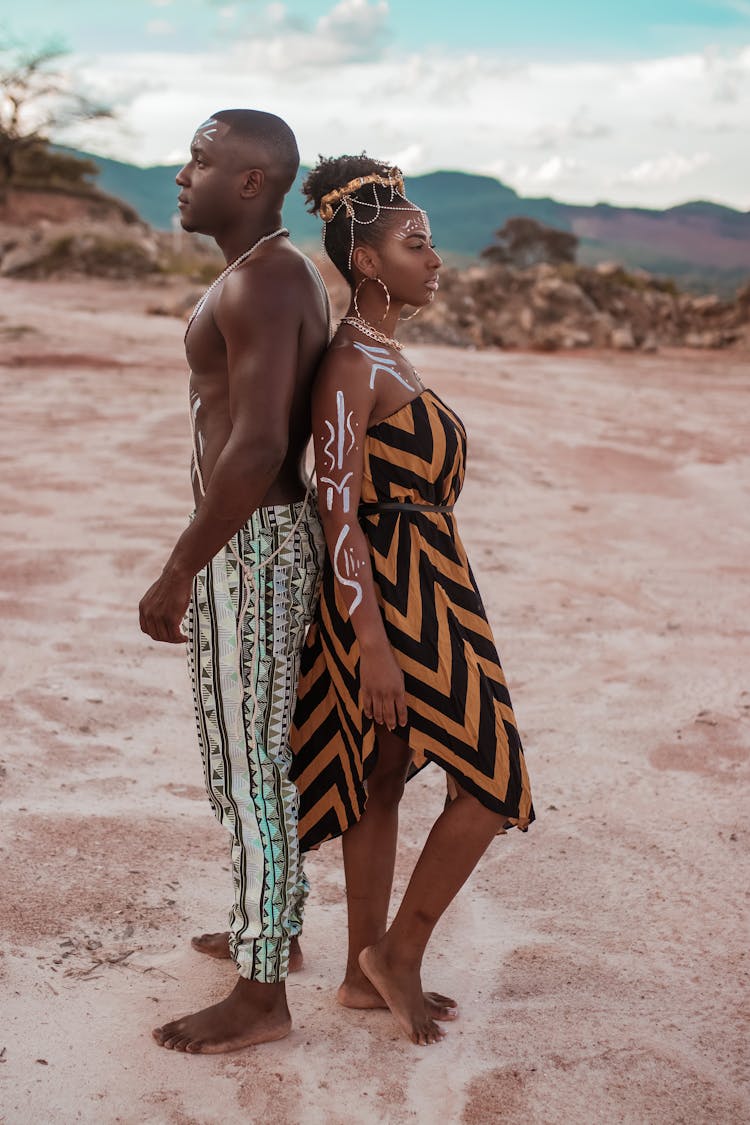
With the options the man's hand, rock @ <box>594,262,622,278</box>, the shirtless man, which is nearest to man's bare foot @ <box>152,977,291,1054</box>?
the shirtless man

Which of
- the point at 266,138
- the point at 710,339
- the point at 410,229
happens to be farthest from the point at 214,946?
the point at 710,339

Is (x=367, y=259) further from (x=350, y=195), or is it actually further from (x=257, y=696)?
(x=257, y=696)

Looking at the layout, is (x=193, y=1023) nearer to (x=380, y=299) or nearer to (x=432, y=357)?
(x=380, y=299)

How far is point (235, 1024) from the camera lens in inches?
89.8

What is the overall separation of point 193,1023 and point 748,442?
28.0ft

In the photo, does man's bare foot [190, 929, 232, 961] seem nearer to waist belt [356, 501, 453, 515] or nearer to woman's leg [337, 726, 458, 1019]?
woman's leg [337, 726, 458, 1019]

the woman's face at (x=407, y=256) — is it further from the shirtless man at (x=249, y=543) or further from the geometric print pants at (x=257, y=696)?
the geometric print pants at (x=257, y=696)

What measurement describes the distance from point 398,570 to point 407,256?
22.8 inches

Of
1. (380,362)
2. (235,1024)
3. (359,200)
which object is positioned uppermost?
(359,200)

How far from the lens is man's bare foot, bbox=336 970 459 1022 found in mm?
2424

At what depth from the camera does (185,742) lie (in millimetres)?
3770

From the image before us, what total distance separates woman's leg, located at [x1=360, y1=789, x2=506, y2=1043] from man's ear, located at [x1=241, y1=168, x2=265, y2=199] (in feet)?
3.78

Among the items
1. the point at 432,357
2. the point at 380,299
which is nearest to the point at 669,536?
the point at 380,299

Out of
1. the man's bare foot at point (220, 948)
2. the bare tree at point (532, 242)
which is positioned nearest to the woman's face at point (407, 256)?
the man's bare foot at point (220, 948)
